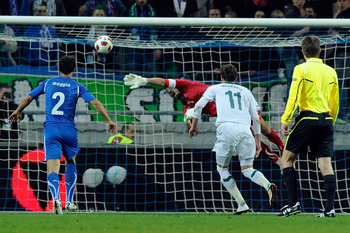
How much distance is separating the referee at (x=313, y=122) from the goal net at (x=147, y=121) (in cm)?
227

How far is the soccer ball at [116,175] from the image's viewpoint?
32.6ft

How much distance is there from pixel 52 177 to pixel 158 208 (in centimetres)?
278

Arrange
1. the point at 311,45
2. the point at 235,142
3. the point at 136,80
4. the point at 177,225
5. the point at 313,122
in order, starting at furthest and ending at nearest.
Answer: the point at 136,80 < the point at 235,142 < the point at 311,45 < the point at 313,122 < the point at 177,225

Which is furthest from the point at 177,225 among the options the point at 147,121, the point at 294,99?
the point at 147,121

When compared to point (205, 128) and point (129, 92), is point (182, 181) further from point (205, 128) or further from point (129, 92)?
point (129, 92)

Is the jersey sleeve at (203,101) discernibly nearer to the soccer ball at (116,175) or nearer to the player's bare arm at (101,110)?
the player's bare arm at (101,110)

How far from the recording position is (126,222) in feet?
20.2

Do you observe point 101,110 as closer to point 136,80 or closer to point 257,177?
point 136,80

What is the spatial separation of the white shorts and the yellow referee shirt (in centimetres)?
80

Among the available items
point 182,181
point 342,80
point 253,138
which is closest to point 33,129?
point 182,181

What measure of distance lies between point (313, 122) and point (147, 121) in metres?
4.47

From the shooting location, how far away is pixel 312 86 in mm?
6941

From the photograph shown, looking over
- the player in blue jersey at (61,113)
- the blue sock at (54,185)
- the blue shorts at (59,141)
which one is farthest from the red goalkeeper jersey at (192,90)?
the blue sock at (54,185)

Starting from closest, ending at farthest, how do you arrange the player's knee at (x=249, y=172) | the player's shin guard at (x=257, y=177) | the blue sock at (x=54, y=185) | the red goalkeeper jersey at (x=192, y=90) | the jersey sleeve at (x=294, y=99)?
the jersey sleeve at (x=294, y=99) < the blue sock at (x=54, y=185) < the player's shin guard at (x=257, y=177) < the player's knee at (x=249, y=172) < the red goalkeeper jersey at (x=192, y=90)
